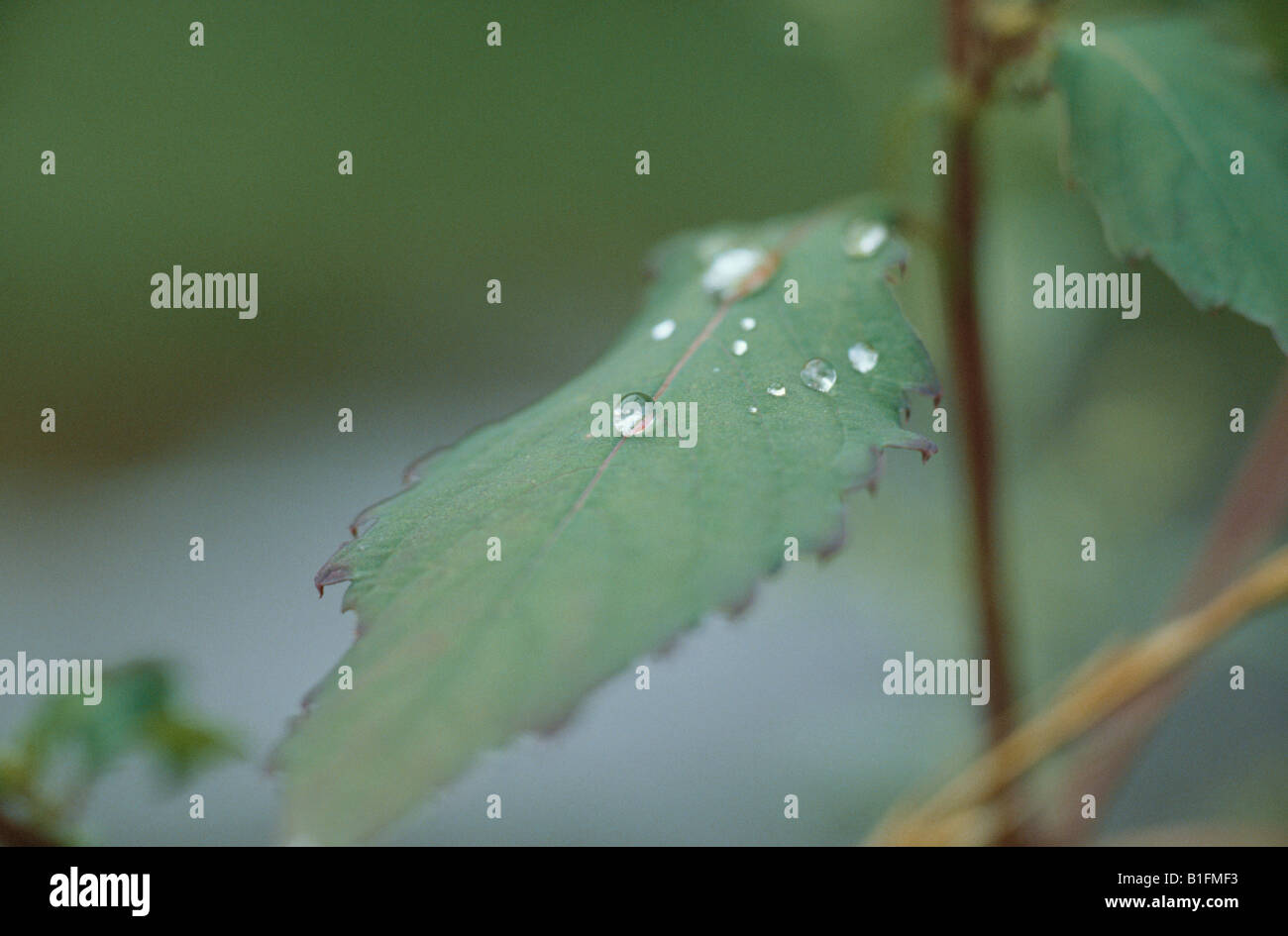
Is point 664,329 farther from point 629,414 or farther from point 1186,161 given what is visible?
point 1186,161

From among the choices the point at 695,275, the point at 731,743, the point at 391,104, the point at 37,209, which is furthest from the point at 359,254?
the point at 695,275

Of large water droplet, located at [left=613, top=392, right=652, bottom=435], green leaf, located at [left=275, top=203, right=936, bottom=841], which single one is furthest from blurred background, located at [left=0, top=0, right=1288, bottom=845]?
large water droplet, located at [left=613, top=392, right=652, bottom=435]

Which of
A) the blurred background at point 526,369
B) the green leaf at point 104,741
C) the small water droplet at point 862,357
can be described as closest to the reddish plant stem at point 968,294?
the blurred background at point 526,369

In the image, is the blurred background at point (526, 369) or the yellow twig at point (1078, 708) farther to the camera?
the blurred background at point (526, 369)

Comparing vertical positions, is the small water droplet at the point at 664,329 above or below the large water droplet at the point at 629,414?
above

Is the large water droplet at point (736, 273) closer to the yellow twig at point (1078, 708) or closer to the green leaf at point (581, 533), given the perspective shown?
the green leaf at point (581, 533)

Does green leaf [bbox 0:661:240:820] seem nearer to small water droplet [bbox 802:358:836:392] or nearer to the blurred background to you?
the blurred background

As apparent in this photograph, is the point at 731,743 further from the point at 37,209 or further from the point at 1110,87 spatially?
the point at 37,209
